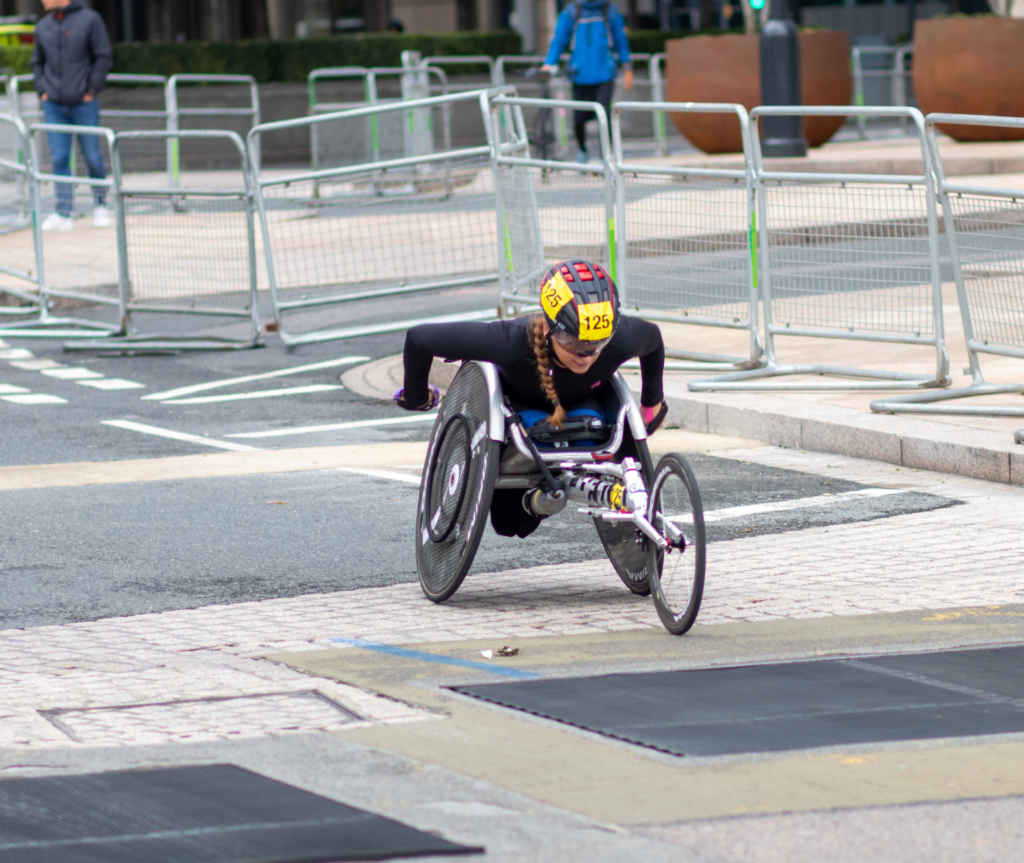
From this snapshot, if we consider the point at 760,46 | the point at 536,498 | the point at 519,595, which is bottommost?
the point at 519,595

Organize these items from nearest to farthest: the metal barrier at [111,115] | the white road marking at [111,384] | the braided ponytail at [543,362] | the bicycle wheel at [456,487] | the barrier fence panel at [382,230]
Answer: the braided ponytail at [543,362] → the bicycle wheel at [456,487] → the white road marking at [111,384] → the barrier fence panel at [382,230] → the metal barrier at [111,115]

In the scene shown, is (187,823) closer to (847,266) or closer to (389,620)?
(389,620)

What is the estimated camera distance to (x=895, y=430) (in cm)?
900

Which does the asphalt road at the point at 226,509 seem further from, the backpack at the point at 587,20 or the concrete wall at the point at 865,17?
the concrete wall at the point at 865,17

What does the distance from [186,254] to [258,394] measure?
2.51 meters

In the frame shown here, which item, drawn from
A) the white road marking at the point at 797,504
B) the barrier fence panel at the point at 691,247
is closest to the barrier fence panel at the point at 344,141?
the barrier fence panel at the point at 691,247

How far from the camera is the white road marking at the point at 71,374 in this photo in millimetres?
12531

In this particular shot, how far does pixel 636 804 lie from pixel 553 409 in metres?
2.34

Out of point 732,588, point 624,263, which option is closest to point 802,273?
point 624,263

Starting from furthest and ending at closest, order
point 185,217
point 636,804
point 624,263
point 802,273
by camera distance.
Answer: point 185,217 → point 624,263 → point 802,273 → point 636,804

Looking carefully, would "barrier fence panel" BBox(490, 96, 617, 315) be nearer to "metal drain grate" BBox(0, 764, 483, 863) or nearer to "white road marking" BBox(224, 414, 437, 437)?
"white road marking" BBox(224, 414, 437, 437)

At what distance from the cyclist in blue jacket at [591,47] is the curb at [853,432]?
10.9 m

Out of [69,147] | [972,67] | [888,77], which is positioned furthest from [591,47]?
[888,77]

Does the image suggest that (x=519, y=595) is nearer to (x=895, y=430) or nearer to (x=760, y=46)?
(x=895, y=430)
